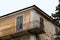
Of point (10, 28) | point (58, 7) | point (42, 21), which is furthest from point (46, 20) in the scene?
point (10, 28)

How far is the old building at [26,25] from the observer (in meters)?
27.6

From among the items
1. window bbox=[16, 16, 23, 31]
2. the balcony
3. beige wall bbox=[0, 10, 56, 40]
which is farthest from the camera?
window bbox=[16, 16, 23, 31]

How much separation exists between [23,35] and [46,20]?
4.86 m

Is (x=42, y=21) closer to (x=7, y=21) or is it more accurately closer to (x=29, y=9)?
(x=29, y=9)

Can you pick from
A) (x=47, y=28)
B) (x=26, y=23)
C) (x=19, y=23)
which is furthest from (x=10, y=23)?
(x=47, y=28)

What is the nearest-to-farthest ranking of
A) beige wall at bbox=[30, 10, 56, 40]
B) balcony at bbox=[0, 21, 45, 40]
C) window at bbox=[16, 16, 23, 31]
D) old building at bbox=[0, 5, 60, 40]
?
balcony at bbox=[0, 21, 45, 40]
old building at bbox=[0, 5, 60, 40]
window at bbox=[16, 16, 23, 31]
beige wall at bbox=[30, 10, 56, 40]

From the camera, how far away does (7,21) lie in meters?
30.2

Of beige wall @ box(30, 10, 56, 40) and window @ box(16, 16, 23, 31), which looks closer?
window @ box(16, 16, 23, 31)

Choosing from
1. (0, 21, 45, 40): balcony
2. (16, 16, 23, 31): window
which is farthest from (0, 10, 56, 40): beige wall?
(0, 21, 45, 40): balcony

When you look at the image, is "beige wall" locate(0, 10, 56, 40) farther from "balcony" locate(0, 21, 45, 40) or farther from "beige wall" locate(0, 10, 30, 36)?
"balcony" locate(0, 21, 45, 40)

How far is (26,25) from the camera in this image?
2817 centimetres

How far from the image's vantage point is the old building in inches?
1086

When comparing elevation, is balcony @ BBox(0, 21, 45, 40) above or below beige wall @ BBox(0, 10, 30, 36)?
below

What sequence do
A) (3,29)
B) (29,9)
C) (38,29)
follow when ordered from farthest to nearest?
(3,29) → (29,9) → (38,29)
